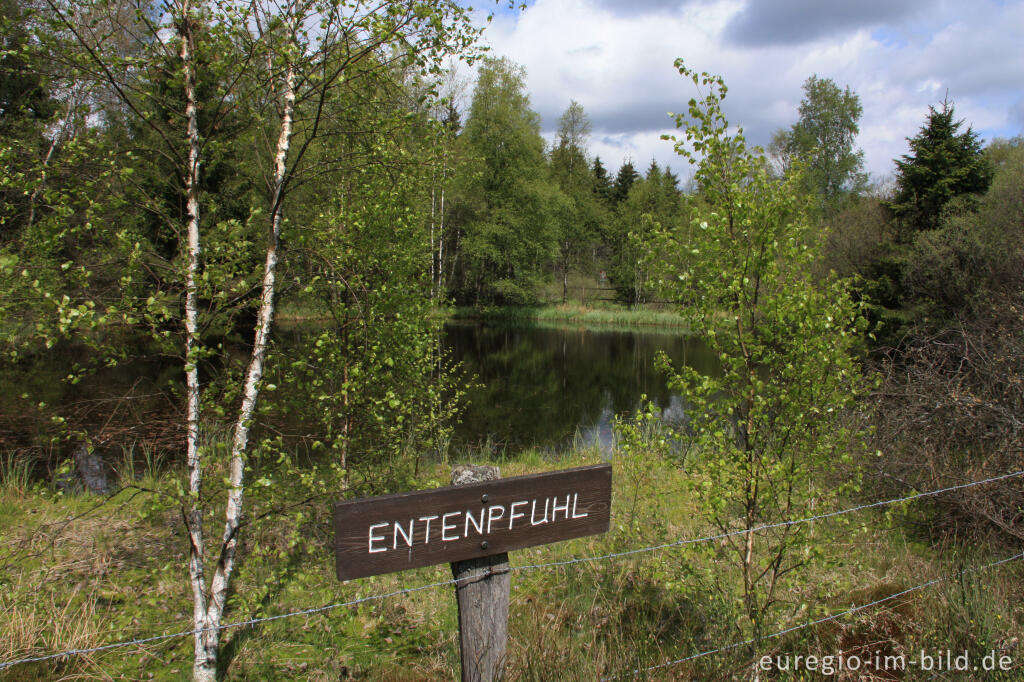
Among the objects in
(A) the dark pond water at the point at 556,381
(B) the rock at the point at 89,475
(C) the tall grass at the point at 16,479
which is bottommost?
(A) the dark pond water at the point at 556,381

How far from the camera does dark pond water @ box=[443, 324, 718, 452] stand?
13070mm

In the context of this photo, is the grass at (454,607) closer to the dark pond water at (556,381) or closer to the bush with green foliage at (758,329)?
the bush with green foliage at (758,329)

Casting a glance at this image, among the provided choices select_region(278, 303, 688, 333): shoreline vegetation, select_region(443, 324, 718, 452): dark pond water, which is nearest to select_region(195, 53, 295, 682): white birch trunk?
select_region(443, 324, 718, 452): dark pond water

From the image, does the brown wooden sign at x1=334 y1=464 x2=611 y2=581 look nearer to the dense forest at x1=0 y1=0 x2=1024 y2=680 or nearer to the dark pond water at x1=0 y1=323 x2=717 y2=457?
the dense forest at x1=0 y1=0 x2=1024 y2=680

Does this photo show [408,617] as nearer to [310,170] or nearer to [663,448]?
[663,448]

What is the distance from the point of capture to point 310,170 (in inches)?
→ 151

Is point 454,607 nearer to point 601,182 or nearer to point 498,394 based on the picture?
point 498,394

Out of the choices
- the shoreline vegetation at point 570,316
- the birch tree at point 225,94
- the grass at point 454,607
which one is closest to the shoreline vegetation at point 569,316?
the shoreline vegetation at point 570,316

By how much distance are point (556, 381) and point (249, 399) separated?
15814 mm

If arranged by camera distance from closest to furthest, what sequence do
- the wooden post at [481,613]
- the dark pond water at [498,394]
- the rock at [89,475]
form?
the wooden post at [481,613] < the rock at [89,475] < the dark pond water at [498,394]

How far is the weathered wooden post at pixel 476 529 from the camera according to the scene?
7.01ft

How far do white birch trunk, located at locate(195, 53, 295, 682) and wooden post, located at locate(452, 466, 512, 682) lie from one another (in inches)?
67.5

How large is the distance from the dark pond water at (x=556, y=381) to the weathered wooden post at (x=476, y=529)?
14.6 ft

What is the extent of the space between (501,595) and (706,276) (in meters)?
2.07
